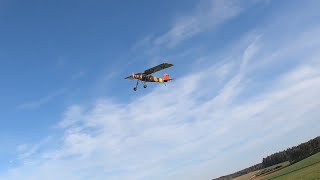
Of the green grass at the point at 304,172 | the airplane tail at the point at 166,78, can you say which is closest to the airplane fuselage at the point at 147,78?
the airplane tail at the point at 166,78

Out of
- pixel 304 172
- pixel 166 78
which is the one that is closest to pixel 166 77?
pixel 166 78

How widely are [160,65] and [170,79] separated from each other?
10.1m

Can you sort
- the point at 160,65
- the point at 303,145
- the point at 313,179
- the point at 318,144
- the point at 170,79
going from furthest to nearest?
the point at 303,145
the point at 318,144
the point at 170,79
the point at 313,179
the point at 160,65

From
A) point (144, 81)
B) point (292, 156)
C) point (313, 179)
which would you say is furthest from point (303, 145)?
point (144, 81)

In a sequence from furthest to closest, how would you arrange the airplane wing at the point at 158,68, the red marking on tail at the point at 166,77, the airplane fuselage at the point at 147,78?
the red marking on tail at the point at 166,77 < the airplane fuselage at the point at 147,78 < the airplane wing at the point at 158,68

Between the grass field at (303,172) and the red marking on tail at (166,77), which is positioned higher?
the red marking on tail at (166,77)

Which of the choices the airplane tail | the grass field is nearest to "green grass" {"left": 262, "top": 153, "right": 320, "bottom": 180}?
the grass field

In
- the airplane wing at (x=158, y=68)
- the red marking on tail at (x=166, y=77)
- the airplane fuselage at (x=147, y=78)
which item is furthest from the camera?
the red marking on tail at (x=166, y=77)

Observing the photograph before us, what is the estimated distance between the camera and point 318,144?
15612 cm

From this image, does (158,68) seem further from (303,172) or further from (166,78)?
(303,172)

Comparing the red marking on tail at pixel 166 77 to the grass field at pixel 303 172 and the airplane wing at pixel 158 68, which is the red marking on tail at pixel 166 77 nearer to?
the airplane wing at pixel 158 68

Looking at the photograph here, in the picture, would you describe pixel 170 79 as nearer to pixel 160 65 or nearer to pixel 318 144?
pixel 160 65

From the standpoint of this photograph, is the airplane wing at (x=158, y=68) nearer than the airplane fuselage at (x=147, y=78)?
Yes

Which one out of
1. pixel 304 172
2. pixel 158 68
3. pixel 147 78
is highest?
pixel 147 78
